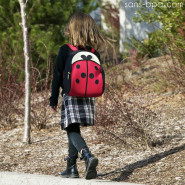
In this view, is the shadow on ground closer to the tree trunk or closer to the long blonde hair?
the long blonde hair

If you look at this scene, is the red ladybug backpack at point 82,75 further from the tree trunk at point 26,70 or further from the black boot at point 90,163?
the tree trunk at point 26,70

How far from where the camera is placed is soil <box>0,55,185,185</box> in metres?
3.77

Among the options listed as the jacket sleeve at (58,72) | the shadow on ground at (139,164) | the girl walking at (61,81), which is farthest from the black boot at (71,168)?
the jacket sleeve at (58,72)

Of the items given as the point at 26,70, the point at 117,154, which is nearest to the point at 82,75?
the point at 117,154

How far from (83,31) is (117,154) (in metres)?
1.71

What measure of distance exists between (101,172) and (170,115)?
1.99m

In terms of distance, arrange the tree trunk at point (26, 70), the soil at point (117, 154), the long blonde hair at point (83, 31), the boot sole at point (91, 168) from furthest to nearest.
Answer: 1. the tree trunk at point (26, 70)
2. the soil at point (117, 154)
3. the long blonde hair at point (83, 31)
4. the boot sole at point (91, 168)

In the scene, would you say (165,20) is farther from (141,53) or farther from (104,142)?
(141,53)

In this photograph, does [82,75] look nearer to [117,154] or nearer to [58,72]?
[58,72]

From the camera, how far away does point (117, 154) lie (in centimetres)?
455

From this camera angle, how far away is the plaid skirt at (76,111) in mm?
3406

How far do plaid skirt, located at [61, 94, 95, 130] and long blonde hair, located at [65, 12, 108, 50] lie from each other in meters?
0.47

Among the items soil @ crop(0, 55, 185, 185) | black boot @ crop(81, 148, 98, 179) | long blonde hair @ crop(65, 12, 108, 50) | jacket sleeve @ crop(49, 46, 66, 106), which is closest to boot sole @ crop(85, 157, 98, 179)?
black boot @ crop(81, 148, 98, 179)

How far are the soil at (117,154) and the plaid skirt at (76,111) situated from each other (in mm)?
736
